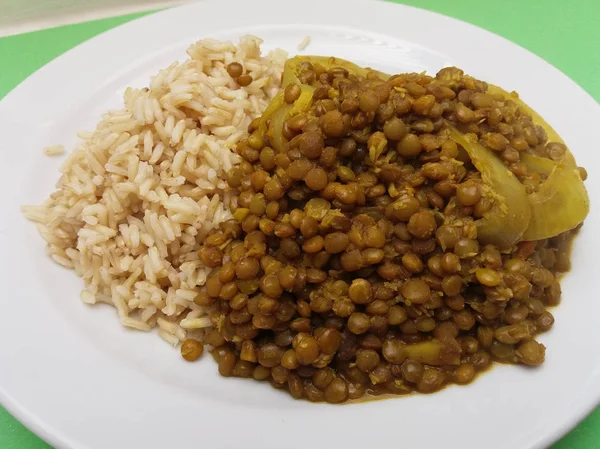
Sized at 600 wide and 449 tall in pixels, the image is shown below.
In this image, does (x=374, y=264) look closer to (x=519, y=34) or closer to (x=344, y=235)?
(x=344, y=235)

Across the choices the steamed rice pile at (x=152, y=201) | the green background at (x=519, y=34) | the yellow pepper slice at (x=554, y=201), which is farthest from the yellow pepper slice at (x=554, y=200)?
the green background at (x=519, y=34)

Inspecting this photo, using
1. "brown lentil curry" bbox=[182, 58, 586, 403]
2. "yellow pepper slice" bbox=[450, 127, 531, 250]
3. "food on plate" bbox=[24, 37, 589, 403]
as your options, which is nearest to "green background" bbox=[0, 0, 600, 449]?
"food on plate" bbox=[24, 37, 589, 403]

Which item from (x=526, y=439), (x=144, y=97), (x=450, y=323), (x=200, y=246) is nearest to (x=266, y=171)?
(x=200, y=246)

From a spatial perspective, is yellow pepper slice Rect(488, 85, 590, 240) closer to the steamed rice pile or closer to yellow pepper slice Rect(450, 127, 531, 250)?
yellow pepper slice Rect(450, 127, 531, 250)

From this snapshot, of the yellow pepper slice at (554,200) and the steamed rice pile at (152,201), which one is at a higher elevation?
the yellow pepper slice at (554,200)

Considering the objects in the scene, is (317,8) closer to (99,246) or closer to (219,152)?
(219,152)

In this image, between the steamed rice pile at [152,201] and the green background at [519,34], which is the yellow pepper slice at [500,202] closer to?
the steamed rice pile at [152,201]
